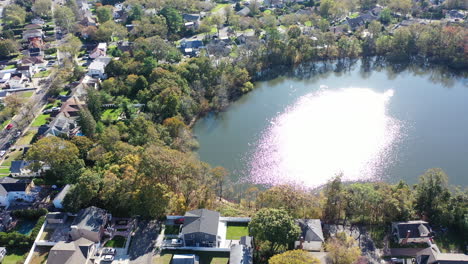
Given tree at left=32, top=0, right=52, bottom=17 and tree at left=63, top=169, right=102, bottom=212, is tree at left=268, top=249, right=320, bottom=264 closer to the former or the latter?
tree at left=63, top=169, right=102, bottom=212

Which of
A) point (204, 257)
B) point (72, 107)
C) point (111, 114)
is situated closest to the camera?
point (204, 257)

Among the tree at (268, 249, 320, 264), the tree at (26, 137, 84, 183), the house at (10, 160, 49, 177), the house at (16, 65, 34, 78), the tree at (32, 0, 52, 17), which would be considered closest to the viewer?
the tree at (268, 249, 320, 264)

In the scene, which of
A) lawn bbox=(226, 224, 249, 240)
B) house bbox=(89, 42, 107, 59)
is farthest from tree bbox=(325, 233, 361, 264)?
house bbox=(89, 42, 107, 59)

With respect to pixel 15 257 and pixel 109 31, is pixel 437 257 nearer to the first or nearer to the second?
pixel 15 257

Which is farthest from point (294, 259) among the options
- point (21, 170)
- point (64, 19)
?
point (64, 19)

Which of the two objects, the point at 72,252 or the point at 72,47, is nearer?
the point at 72,252

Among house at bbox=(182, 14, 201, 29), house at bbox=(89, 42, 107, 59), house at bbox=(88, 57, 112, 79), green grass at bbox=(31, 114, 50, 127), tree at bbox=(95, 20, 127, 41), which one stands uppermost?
house at bbox=(182, 14, 201, 29)
